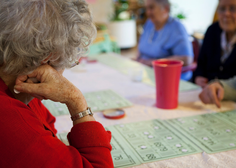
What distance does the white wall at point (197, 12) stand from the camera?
6.11 meters

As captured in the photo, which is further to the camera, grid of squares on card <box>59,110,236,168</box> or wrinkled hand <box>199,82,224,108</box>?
wrinkled hand <box>199,82,224,108</box>

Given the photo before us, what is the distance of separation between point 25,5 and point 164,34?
6.87 feet

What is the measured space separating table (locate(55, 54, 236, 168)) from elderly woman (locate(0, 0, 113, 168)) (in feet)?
0.70

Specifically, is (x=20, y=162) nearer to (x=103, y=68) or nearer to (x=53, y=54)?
(x=53, y=54)

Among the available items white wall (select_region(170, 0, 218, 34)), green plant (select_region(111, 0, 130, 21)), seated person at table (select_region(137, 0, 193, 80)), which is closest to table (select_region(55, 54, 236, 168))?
seated person at table (select_region(137, 0, 193, 80))

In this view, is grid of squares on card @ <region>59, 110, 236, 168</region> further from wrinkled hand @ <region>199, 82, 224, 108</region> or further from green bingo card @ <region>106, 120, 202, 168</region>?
wrinkled hand @ <region>199, 82, 224, 108</region>

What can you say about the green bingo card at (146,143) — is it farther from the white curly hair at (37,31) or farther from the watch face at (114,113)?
the white curly hair at (37,31)

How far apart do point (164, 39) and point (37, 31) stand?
6.79 ft

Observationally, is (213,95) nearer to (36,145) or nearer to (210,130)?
(210,130)

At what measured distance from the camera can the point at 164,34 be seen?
8.56ft

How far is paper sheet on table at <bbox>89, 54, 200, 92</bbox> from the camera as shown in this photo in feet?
5.23

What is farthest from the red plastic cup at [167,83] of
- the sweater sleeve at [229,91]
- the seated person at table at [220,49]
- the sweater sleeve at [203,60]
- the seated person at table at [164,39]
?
the seated person at table at [164,39]

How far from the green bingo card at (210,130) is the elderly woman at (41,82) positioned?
1.25 feet

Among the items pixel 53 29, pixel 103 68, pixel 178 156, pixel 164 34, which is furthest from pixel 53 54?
pixel 164 34
